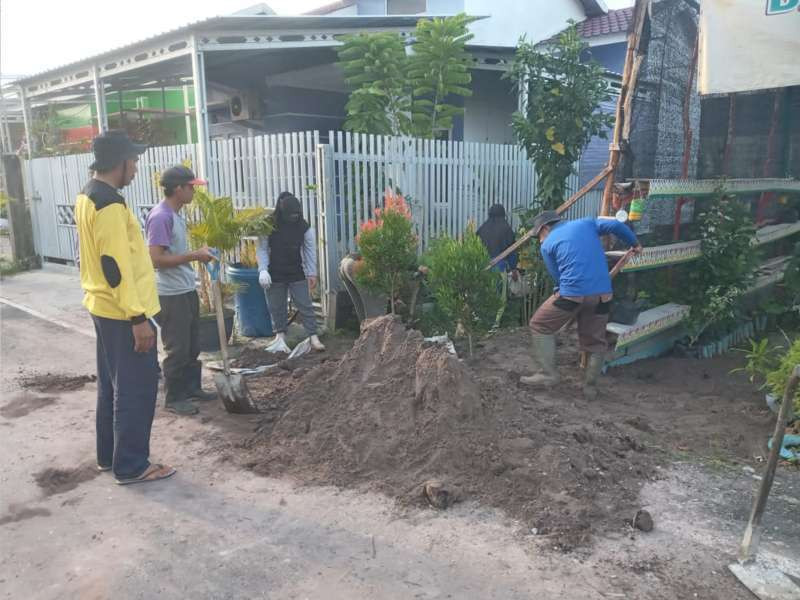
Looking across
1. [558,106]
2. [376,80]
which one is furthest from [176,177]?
[558,106]

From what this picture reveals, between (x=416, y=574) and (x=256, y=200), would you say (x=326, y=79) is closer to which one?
(x=256, y=200)

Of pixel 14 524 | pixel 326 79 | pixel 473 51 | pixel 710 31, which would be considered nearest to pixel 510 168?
pixel 473 51

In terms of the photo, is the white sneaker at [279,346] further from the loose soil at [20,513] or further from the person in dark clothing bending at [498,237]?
the loose soil at [20,513]

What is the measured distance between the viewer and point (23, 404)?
18.5ft

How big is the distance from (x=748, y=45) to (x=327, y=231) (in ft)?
15.2

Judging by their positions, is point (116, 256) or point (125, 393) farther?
point (125, 393)

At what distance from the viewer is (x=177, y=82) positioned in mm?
14180

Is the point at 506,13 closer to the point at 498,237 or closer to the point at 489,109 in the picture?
the point at 489,109

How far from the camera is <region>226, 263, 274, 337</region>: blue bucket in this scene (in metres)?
7.42

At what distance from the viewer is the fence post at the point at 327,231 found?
7.50m

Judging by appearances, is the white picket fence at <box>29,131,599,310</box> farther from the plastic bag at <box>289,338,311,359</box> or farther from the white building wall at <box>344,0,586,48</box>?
the white building wall at <box>344,0,586,48</box>

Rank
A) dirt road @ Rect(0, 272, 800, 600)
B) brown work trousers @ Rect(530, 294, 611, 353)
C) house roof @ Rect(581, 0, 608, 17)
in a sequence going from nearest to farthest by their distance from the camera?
dirt road @ Rect(0, 272, 800, 600) < brown work trousers @ Rect(530, 294, 611, 353) < house roof @ Rect(581, 0, 608, 17)

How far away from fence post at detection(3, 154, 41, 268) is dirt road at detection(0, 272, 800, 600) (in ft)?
36.6

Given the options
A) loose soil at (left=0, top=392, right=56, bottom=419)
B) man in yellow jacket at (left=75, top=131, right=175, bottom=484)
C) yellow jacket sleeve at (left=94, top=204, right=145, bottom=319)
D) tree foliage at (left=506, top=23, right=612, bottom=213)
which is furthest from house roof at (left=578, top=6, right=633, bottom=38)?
yellow jacket sleeve at (left=94, top=204, right=145, bottom=319)
